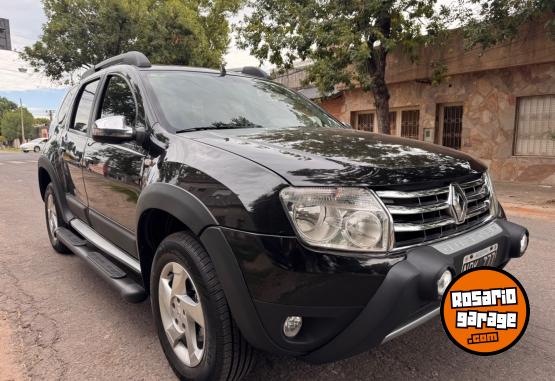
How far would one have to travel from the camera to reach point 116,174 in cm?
292

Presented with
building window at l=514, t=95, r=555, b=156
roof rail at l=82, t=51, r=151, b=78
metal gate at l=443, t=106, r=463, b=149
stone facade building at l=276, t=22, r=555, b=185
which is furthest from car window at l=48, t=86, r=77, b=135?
metal gate at l=443, t=106, r=463, b=149

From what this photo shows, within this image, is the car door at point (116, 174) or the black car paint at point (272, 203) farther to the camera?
the car door at point (116, 174)

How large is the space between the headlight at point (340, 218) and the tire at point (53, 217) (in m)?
3.31

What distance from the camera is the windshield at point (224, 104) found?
9.32 ft

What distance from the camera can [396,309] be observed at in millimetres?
1786

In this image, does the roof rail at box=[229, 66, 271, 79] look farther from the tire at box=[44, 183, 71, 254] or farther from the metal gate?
the metal gate

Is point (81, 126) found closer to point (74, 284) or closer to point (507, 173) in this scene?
point (74, 284)

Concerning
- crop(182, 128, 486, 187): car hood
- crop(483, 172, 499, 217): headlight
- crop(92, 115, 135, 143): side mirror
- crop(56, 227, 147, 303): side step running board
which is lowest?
crop(56, 227, 147, 303): side step running board

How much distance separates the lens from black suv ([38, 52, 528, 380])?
1792 millimetres

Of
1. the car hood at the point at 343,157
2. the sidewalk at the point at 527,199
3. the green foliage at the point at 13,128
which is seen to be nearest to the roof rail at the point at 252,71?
the car hood at the point at 343,157

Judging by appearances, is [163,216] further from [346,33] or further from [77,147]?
[346,33]

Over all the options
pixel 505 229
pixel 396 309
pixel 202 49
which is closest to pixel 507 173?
pixel 505 229

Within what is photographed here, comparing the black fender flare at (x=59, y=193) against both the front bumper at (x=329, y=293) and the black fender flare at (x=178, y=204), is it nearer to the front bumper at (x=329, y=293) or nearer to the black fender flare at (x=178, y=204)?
the black fender flare at (x=178, y=204)

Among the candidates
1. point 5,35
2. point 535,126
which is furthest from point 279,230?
point 5,35
